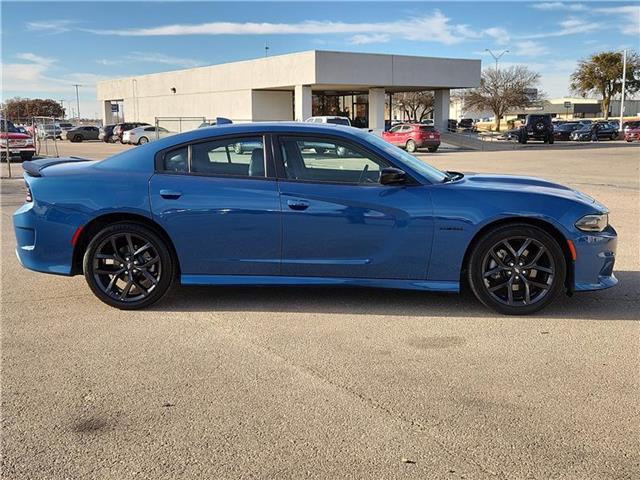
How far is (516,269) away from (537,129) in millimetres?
41260

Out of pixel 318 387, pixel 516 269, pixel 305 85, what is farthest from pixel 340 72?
pixel 318 387

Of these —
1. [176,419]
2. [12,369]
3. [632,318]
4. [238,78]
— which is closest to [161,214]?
[12,369]

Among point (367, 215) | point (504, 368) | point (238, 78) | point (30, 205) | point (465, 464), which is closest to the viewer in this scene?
point (465, 464)

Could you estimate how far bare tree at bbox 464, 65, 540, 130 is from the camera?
67.5m

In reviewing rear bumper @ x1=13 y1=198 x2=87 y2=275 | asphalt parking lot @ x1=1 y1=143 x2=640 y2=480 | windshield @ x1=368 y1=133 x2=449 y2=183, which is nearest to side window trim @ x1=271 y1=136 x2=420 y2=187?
windshield @ x1=368 y1=133 x2=449 y2=183

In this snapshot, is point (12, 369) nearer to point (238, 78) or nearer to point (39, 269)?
point (39, 269)

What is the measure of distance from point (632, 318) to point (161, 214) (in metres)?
3.99

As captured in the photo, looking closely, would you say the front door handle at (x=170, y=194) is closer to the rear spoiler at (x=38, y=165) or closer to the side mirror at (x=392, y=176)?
the rear spoiler at (x=38, y=165)

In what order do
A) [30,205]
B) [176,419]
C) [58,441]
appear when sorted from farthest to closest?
[30,205]
[176,419]
[58,441]

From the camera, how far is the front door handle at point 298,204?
4918 mm

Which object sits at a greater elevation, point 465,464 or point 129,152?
point 129,152

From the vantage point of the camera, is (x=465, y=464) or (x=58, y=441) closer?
(x=465, y=464)

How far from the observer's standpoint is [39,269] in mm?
5191

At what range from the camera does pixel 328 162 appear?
5.18 meters
